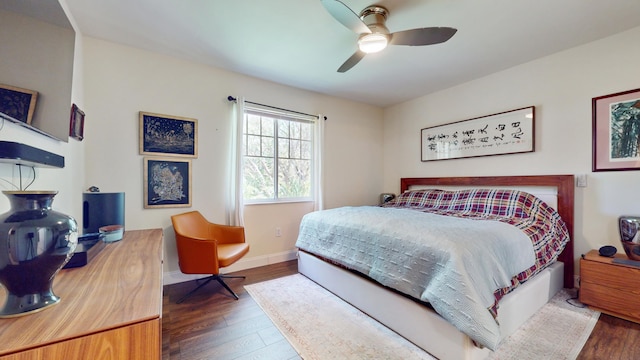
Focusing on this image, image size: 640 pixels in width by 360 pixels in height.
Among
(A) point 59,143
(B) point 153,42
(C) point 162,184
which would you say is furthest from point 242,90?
(A) point 59,143

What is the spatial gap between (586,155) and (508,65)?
4.30 ft

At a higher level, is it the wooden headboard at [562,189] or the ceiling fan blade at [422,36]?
the ceiling fan blade at [422,36]

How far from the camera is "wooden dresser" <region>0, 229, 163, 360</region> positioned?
2.19 ft

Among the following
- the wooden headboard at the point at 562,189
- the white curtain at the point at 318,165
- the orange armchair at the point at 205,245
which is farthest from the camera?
the white curtain at the point at 318,165

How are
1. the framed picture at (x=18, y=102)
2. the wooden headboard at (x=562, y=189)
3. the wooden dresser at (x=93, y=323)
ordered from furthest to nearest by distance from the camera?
the wooden headboard at (x=562, y=189) < the framed picture at (x=18, y=102) < the wooden dresser at (x=93, y=323)

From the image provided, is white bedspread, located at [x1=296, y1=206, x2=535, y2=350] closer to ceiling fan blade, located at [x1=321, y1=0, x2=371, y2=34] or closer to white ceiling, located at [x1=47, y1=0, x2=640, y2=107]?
ceiling fan blade, located at [x1=321, y1=0, x2=371, y2=34]

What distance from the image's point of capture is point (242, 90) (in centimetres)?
329

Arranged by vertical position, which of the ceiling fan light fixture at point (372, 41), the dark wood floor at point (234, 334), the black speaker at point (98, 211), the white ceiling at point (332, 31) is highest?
the white ceiling at point (332, 31)

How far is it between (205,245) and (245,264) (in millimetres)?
1035

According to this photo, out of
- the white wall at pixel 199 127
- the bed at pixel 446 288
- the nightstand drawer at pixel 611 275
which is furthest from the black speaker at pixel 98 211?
the nightstand drawer at pixel 611 275

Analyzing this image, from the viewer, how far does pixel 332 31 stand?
7.67 ft

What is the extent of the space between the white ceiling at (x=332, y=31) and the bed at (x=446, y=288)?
1.47 meters

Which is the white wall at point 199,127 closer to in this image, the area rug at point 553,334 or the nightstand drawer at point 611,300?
the area rug at point 553,334

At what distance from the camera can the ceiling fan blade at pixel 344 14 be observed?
1.62 m
